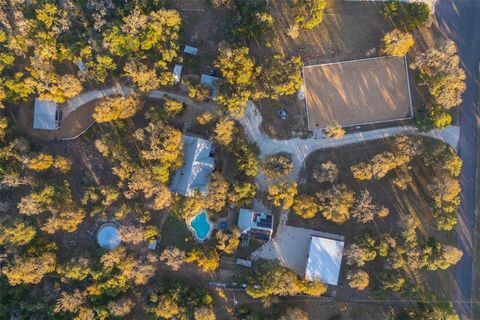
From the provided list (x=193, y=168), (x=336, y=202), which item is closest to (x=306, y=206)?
(x=336, y=202)

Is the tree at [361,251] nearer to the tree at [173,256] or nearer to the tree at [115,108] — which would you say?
the tree at [173,256]

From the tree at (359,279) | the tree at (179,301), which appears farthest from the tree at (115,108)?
the tree at (359,279)

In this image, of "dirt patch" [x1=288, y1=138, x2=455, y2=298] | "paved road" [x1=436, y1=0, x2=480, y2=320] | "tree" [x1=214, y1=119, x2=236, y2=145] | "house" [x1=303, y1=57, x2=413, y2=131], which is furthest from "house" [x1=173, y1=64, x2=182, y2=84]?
"paved road" [x1=436, y1=0, x2=480, y2=320]

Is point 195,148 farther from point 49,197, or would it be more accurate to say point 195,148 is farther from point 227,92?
point 49,197

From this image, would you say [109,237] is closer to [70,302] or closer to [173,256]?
[70,302]

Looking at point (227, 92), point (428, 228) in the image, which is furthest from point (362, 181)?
point (227, 92)

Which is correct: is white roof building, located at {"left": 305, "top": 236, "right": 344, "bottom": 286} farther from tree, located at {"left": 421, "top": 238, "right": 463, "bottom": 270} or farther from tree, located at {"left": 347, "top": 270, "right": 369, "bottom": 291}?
tree, located at {"left": 421, "top": 238, "right": 463, "bottom": 270}
